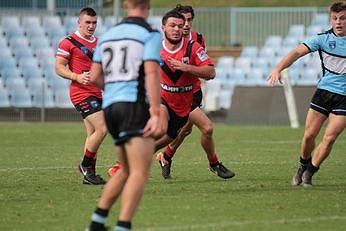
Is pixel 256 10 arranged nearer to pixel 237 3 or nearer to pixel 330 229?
pixel 237 3

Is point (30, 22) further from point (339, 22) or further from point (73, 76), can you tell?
point (339, 22)

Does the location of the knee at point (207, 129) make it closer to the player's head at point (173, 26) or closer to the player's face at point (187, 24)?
the player's face at point (187, 24)

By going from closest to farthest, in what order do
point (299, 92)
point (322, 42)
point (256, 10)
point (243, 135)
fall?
point (322, 42), point (243, 135), point (299, 92), point (256, 10)

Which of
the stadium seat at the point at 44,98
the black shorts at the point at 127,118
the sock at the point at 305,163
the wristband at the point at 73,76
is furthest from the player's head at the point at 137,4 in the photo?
the stadium seat at the point at 44,98

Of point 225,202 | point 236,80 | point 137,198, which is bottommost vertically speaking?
point 236,80

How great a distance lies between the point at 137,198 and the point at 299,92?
1900cm

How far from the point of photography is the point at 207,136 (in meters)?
14.2

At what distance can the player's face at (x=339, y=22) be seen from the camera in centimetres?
1290

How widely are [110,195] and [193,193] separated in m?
3.56

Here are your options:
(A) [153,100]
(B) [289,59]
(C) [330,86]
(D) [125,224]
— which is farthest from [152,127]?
(C) [330,86]

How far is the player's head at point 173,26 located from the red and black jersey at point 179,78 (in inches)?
9.1

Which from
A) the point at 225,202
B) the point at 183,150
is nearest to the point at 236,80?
the point at 183,150

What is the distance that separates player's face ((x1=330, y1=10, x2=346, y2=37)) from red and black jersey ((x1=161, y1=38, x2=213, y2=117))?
168 cm

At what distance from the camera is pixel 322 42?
42.8ft
